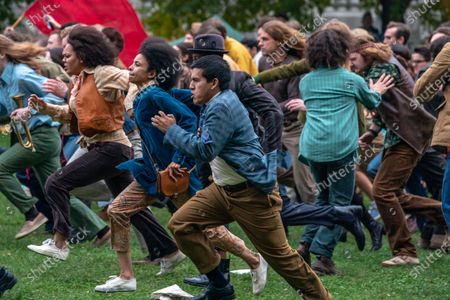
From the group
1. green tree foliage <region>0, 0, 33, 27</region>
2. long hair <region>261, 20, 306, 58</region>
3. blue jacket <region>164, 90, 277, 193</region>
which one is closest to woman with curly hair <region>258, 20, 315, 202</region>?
long hair <region>261, 20, 306, 58</region>

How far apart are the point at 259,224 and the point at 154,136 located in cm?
137

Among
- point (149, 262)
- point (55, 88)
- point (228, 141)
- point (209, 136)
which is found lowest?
point (149, 262)

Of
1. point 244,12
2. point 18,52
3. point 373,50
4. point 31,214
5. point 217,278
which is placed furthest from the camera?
point 244,12

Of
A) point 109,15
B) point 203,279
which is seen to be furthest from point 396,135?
point 109,15

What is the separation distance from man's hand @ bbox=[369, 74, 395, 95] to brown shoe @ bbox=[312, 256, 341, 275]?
4.53ft

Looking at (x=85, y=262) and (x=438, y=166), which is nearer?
(x=85, y=262)

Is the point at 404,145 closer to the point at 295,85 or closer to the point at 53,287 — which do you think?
the point at 295,85

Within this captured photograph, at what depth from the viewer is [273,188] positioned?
7355mm

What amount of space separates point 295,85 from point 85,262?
96.6 inches

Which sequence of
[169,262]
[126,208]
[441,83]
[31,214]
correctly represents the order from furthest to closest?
1. [31,214]
2. [169,262]
3. [126,208]
4. [441,83]

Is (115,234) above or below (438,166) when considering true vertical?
above

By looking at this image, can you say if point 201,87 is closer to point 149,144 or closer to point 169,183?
point 169,183

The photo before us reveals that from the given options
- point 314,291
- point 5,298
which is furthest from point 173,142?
point 5,298

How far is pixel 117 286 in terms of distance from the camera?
8.49 meters
